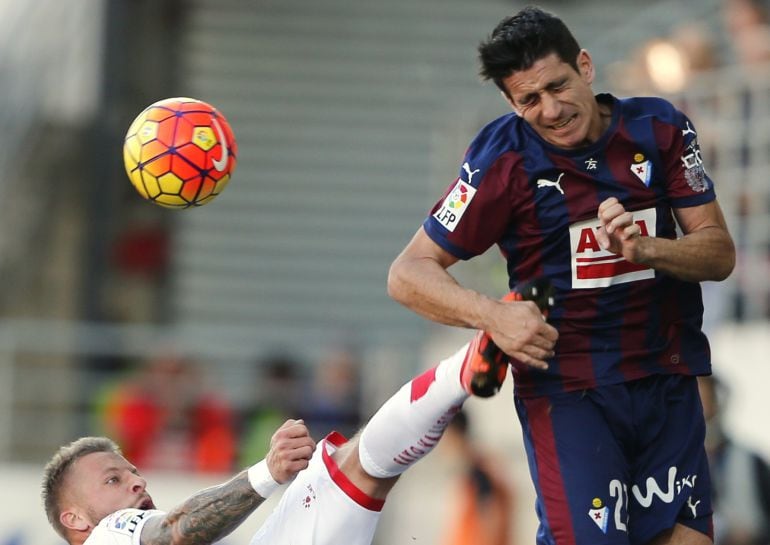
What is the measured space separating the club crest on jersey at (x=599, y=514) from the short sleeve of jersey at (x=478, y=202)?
981 millimetres

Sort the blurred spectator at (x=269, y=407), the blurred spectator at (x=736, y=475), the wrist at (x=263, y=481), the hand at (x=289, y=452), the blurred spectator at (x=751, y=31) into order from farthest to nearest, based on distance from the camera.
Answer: the blurred spectator at (x=269, y=407) → the blurred spectator at (x=751, y=31) → the blurred spectator at (x=736, y=475) → the wrist at (x=263, y=481) → the hand at (x=289, y=452)

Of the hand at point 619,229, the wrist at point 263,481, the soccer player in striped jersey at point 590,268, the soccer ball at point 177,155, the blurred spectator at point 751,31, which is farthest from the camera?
the blurred spectator at point 751,31

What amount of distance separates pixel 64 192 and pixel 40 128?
748 millimetres

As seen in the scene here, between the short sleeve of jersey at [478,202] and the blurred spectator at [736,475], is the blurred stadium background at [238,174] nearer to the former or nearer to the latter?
the blurred spectator at [736,475]

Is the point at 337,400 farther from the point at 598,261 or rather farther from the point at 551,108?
the point at 551,108

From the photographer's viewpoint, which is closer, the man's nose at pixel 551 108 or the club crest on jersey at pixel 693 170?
the man's nose at pixel 551 108

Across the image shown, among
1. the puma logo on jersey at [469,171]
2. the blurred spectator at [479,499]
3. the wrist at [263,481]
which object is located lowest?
the blurred spectator at [479,499]

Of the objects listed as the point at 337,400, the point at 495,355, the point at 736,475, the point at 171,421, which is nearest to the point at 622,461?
the point at 495,355

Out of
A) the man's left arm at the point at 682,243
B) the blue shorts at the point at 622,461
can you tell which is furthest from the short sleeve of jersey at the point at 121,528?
the man's left arm at the point at 682,243

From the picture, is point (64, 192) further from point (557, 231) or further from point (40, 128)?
point (557, 231)

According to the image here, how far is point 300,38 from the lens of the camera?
55.7ft

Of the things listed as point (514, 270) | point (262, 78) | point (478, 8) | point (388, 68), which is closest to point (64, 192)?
point (262, 78)

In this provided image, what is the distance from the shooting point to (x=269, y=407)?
11930 millimetres

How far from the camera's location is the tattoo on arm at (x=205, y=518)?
556cm
